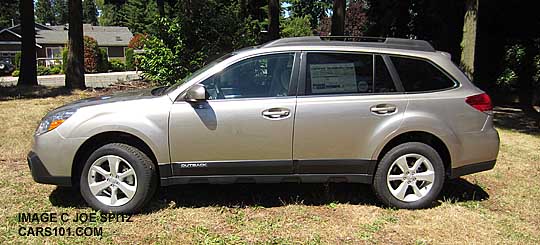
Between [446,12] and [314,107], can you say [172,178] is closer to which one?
[314,107]

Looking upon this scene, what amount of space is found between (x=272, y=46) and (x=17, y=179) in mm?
3550

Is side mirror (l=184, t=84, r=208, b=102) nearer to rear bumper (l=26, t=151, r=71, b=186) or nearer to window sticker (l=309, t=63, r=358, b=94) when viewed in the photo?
window sticker (l=309, t=63, r=358, b=94)

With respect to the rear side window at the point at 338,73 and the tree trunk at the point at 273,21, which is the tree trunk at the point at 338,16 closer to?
the tree trunk at the point at 273,21

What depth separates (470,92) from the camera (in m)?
4.64

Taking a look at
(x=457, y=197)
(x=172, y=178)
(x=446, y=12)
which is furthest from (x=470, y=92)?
(x=446, y=12)

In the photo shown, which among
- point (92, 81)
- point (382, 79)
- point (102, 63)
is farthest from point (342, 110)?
point (102, 63)

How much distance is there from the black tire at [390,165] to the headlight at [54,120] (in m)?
3.11

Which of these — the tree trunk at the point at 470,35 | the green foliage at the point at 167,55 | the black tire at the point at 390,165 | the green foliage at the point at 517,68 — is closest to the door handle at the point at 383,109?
the black tire at the point at 390,165

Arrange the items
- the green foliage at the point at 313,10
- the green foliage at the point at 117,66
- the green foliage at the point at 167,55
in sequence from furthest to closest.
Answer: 1. the green foliage at the point at 313,10
2. the green foliage at the point at 117,66
3. the green foliage at the point at 167,55

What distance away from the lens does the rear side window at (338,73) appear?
4.52m

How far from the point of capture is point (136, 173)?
433 centimetres

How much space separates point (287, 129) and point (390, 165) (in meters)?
1.12

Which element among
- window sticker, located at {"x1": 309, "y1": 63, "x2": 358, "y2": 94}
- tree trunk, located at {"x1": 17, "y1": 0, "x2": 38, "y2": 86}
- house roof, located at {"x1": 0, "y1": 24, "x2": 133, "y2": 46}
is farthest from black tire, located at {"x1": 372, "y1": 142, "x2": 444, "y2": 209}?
house roof, located at {"x1": 0, "y1": 24, "x2": 133, "y2": 46}

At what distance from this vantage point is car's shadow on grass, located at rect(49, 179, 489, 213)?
4.76 metres
